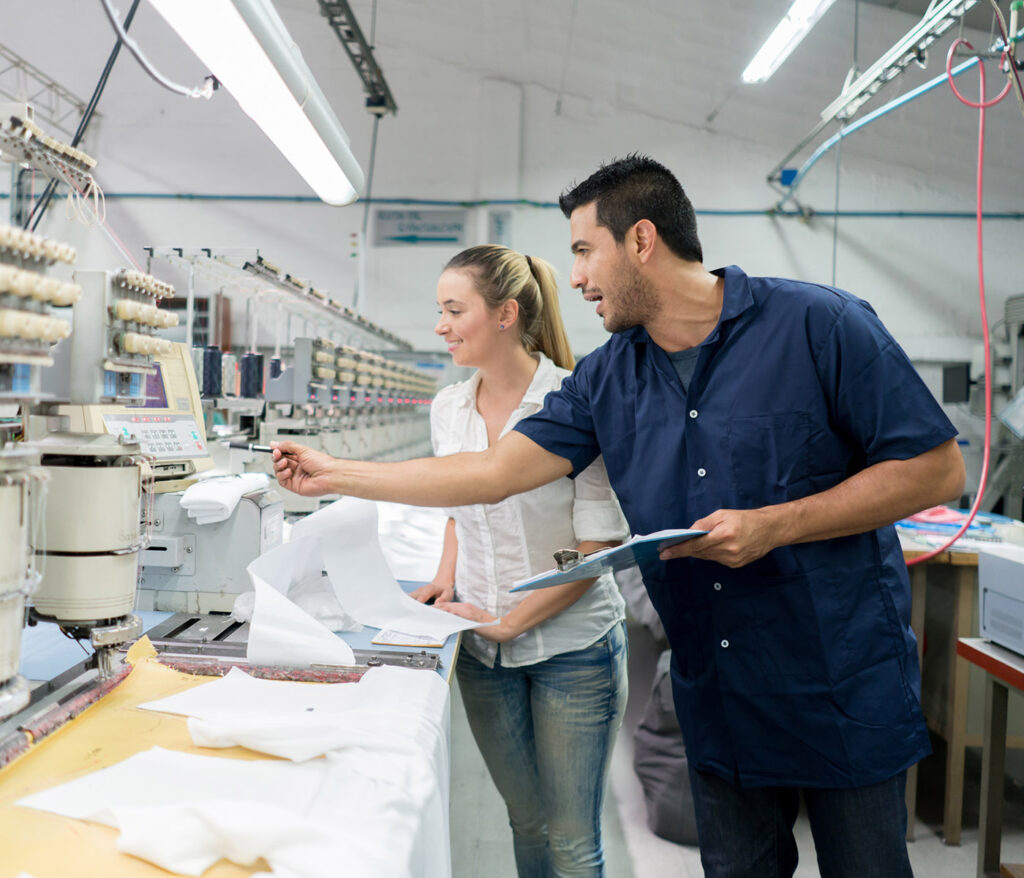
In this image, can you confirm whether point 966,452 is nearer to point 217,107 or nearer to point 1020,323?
point 1020,323

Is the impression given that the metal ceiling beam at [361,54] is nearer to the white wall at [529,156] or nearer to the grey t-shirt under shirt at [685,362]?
the white wall at [529,156]

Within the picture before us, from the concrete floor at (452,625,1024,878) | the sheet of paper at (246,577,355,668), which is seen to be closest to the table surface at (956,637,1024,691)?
the concrete floor at (452,625,1024,878)

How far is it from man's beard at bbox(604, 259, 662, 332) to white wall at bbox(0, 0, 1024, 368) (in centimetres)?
599

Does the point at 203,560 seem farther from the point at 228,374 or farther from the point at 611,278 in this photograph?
the point at 228,374

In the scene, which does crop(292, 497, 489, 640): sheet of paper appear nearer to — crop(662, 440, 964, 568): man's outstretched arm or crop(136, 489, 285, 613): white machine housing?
crop(136, 489, 285, 613): white machine housing

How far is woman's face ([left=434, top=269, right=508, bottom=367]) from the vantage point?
162cm

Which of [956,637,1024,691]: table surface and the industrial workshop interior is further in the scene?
[956,637,1024,691]: table surface

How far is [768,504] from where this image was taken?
1.26 meters

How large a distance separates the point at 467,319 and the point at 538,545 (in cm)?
52

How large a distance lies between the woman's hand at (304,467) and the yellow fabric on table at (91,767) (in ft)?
1.37

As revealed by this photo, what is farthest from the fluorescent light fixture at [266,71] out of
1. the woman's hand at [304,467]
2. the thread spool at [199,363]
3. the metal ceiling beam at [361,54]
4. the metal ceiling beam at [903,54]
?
the metal ceiling beam at [361,54]

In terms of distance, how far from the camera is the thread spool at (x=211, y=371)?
271 cm

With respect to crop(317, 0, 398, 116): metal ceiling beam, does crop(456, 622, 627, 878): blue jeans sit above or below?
below

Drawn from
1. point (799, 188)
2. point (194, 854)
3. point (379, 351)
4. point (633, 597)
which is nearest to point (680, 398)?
point (194, 854)
